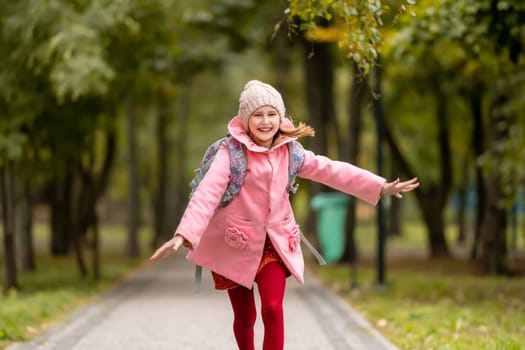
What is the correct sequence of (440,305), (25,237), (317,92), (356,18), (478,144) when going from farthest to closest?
(478,144)
(317,92)
(25,237)
(440,305)
(356,18)

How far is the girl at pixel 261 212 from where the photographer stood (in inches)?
235

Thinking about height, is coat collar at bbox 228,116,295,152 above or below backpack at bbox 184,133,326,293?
above

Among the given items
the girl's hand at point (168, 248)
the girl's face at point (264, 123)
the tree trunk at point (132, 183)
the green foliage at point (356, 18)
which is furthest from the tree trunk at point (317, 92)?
the girl's hand at point (168, 248)

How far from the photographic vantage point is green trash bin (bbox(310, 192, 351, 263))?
2106cm

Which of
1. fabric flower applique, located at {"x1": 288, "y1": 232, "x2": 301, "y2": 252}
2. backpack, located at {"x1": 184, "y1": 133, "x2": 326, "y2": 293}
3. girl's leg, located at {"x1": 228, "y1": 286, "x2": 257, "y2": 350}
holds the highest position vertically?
backpack, located at {"x1": 184, "y1": 133, "x2": 326, "y2": 293}

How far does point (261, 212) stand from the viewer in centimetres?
604

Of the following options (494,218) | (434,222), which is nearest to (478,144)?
(434,222)

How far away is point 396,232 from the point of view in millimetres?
40250

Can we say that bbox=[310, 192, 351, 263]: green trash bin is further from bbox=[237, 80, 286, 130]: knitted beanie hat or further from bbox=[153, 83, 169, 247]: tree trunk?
bbox=[237, 80, 286, 130]: knitted beanie hat

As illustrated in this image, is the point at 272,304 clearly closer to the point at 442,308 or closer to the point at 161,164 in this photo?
the point at 442,308

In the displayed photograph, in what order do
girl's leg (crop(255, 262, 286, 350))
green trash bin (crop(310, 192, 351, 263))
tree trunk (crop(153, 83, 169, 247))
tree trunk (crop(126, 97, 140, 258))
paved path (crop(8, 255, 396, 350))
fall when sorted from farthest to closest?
tree trunk (crop(153, 83, 169, 247)) → tree trunk (crop(126, 97, 140, 258)) → green trash bin (crop(310, 192, 351, 263)) → paved path (crop(8, 255, 396, 350)) → girl's leg (crop(255, 262, 286, 350))

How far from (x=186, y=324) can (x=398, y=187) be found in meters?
5.09

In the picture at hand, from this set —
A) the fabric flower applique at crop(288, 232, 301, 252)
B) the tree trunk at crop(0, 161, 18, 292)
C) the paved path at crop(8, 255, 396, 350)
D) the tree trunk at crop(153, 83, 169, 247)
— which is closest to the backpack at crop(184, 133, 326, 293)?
the fabric flower applique at crop(288, 232, 301, 252)

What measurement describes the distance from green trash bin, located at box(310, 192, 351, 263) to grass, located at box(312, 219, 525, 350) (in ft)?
2.20
